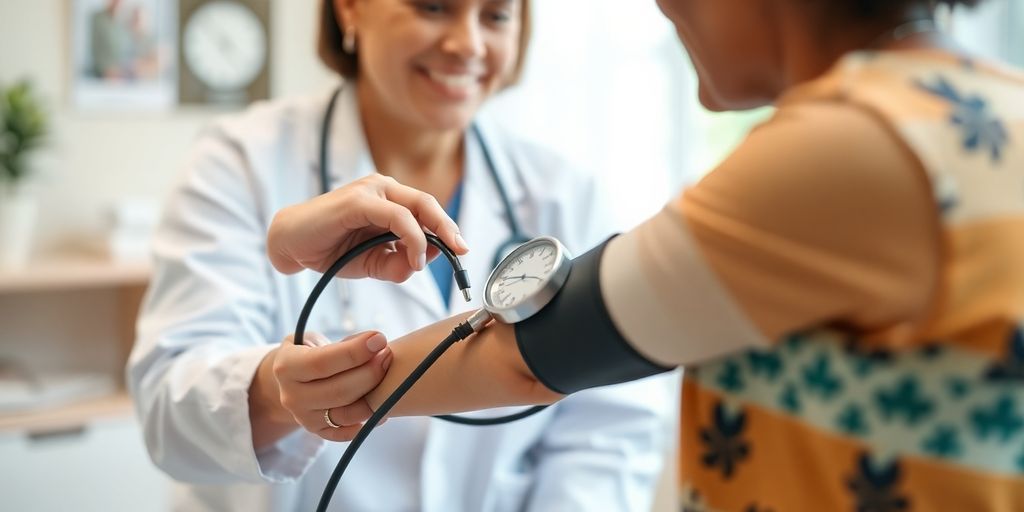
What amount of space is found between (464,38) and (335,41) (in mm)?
278

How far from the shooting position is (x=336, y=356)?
35.3 inches

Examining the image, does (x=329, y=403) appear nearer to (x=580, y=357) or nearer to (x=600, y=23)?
(x=580, y=357)

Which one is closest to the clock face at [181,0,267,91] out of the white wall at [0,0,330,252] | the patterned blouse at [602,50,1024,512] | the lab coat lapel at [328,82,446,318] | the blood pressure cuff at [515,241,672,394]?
the white wall at [0,0,330,252]

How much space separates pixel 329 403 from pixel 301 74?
2.20 meters

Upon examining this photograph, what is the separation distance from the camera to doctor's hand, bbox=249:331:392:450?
0.90m

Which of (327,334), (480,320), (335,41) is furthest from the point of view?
(335,41)

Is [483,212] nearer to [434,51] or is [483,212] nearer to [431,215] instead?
[434,51]

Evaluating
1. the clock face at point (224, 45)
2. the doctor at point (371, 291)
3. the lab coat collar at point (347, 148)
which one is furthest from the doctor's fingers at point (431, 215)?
the clock face at point (224, 45)

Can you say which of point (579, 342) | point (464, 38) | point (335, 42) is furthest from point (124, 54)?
point (579, 342)

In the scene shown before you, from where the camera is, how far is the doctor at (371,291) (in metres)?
1.20

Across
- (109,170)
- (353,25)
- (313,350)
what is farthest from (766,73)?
(109,170)

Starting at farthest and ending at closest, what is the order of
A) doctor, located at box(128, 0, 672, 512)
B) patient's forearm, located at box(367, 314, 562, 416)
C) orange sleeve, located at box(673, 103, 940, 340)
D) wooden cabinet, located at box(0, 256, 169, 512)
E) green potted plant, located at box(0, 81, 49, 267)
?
green potted plant, located at box(0, 81, 49, 267), wooden cabinet, located at box(0, 256, 169, 512), doctor, located at box(128, 0, 672, 512), patient's forearm, located at box(367, 314, 562, 416), orange sleeve, located at box(673, 103, 940, 340)

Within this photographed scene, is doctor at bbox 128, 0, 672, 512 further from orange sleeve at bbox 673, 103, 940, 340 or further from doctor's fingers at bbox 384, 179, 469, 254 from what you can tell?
orange sleeve at bbox 673, 103, 940, 340

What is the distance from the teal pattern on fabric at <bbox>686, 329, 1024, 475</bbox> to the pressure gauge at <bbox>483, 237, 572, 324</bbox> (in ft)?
0.63
